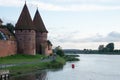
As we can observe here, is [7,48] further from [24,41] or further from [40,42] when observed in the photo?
[40,42]

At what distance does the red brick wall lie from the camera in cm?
6612

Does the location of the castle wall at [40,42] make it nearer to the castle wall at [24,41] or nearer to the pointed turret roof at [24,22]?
the castle wall at [24,41]

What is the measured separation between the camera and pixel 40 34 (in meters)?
84.1

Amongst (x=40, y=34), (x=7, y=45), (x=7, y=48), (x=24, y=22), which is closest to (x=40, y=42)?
(x=40, y=34)

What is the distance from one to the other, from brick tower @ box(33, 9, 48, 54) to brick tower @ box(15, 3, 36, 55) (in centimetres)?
820

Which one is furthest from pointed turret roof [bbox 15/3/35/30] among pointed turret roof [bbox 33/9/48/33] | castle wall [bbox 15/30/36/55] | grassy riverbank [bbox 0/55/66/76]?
pointed turret roof [bbox 33/9/48/33]

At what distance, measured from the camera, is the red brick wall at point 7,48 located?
217 feet

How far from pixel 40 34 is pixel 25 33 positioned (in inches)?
402

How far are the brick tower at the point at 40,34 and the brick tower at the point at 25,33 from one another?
26.9 ft

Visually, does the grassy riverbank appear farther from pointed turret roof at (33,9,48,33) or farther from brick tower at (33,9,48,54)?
pointed turret roof at (33,9,48,33)

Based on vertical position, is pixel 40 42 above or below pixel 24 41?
above

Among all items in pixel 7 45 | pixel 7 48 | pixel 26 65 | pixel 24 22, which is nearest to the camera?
pixel 26 65

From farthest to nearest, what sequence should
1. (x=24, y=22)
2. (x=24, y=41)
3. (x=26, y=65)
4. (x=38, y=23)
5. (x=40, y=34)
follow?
(x=40, y=34)
(x=38, y=23)
(x=24, y=41)
(x=24, y=22)
(x=26, y=65)

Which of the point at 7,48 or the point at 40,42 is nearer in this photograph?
the point at 7,48
